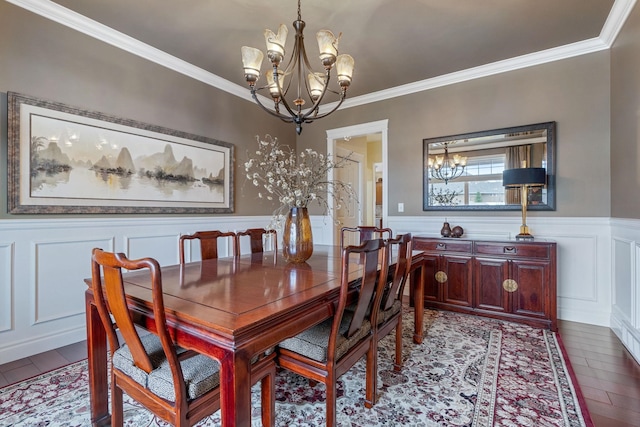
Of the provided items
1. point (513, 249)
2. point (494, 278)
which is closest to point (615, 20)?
point (513, 249)

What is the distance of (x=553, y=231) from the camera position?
10.1 ft

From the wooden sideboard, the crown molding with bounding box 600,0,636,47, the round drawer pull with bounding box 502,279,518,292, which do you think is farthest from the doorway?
the crown molding with bounding box 600,0,636,47

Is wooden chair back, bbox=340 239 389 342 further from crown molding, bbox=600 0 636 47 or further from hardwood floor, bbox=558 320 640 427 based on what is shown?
crown molding, bbox=600 0 636 47

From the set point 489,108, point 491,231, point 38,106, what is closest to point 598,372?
point 491,231

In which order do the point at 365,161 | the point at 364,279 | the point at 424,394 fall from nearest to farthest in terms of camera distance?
the point at 364,279 < the point at 424,394 < the point at 365,161

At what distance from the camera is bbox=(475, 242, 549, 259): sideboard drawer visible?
278 cm

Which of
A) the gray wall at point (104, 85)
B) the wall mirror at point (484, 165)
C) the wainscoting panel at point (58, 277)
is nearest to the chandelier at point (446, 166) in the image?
the wall mirror at point (484, 165)

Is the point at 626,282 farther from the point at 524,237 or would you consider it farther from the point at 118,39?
the point at 118,39

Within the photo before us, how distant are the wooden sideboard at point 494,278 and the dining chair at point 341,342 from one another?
3.99ft

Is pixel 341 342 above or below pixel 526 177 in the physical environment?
below

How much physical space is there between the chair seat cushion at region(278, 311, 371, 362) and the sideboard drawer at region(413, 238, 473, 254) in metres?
1.97

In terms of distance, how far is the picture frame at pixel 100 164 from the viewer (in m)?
2.25

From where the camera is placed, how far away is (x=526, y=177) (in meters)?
2.89

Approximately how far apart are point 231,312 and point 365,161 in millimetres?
5177
